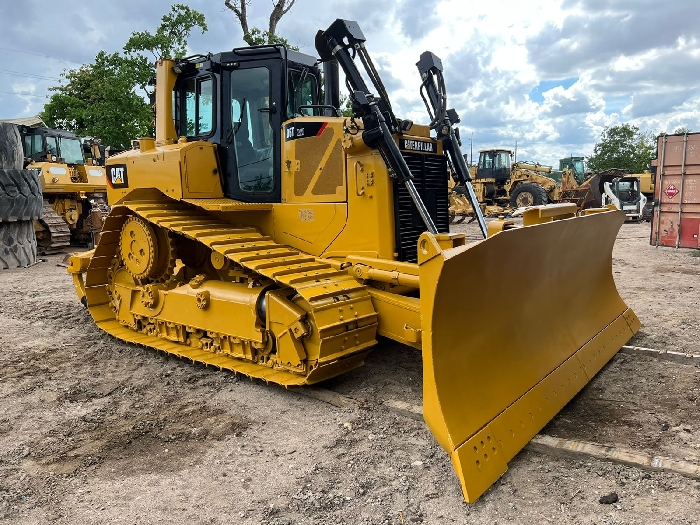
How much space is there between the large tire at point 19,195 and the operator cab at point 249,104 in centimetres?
676

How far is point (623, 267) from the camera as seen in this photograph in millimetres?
10562

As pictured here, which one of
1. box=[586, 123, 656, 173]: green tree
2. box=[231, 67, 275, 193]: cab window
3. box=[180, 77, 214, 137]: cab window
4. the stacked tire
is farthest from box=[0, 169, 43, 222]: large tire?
box=[586, 123, 656, 173]: green tree

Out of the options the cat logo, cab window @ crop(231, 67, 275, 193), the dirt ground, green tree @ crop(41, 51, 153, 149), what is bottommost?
the dirt ground

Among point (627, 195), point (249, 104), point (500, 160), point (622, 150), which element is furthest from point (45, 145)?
point (622, 150)

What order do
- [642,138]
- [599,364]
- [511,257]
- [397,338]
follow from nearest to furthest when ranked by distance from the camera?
[511,257] → [397,338] → [599,364] → [642,138]

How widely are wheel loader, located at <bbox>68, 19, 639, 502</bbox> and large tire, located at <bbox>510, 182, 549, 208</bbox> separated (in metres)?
17.4

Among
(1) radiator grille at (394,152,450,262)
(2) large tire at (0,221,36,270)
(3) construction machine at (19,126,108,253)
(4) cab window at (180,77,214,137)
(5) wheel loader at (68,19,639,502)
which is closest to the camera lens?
(5) wheel loader at (68,19,639,502)

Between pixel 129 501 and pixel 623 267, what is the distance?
9985mm

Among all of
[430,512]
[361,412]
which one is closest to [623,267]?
[361,412]

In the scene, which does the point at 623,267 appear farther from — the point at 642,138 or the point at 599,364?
the point at 642,138

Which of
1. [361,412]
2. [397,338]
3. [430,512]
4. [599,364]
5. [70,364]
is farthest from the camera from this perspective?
[70,364]

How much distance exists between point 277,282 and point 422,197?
59.8 inches

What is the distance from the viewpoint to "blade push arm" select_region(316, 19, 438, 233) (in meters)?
4.39

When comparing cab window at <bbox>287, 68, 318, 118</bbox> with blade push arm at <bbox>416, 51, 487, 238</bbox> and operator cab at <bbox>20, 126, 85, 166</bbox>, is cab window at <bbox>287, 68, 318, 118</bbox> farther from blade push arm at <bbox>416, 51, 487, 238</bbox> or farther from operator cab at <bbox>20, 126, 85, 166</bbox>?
operator cab at <bbox>20, 126, 85, 166</bbox>
